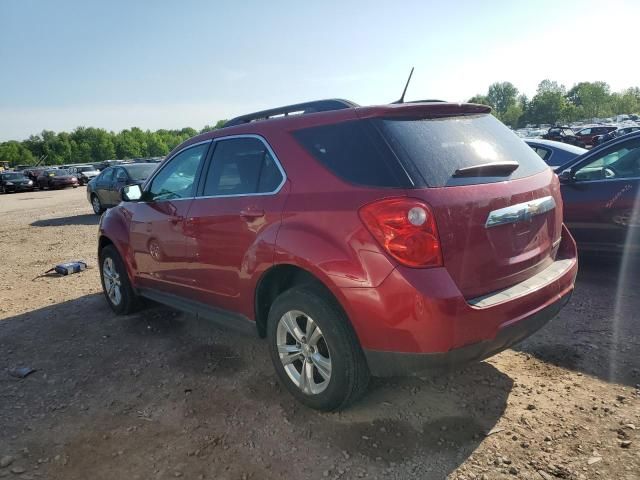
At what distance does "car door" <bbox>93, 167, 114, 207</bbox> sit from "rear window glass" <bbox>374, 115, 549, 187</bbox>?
524 inches

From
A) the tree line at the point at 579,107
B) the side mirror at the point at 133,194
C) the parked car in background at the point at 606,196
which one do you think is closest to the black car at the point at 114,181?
the side mirror at the point at 133,194

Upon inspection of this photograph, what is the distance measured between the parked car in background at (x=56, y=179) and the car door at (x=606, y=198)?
113 ft

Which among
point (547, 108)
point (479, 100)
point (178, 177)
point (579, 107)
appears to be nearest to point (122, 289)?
point (178, 177)

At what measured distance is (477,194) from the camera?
2.57m

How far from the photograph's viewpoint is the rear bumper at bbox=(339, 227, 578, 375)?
2389 millimetres

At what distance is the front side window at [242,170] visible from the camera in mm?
3211

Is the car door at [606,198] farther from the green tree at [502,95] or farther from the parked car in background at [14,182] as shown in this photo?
the green tree at [502,95]

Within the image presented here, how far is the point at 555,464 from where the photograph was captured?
242cm

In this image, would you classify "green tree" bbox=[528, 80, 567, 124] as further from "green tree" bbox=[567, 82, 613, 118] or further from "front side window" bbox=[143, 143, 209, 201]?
"front side window" bbox=[143, 143, 209, 201]

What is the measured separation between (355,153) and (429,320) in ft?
3.30

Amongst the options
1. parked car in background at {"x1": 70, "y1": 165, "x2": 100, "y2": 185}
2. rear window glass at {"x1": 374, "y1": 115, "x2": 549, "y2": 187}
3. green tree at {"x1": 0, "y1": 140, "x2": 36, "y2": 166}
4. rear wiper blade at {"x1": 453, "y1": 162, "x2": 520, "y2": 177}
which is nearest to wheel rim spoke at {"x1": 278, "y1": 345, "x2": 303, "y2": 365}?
rear window glass at {"x1": 374, "y1": 115, "x2": 549, "y2": 187}

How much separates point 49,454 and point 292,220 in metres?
1.95

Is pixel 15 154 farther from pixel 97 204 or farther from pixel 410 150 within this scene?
pixel 410 150

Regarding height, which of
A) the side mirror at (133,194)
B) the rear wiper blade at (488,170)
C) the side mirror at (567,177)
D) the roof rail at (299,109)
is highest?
the roof rail at (299,109)
